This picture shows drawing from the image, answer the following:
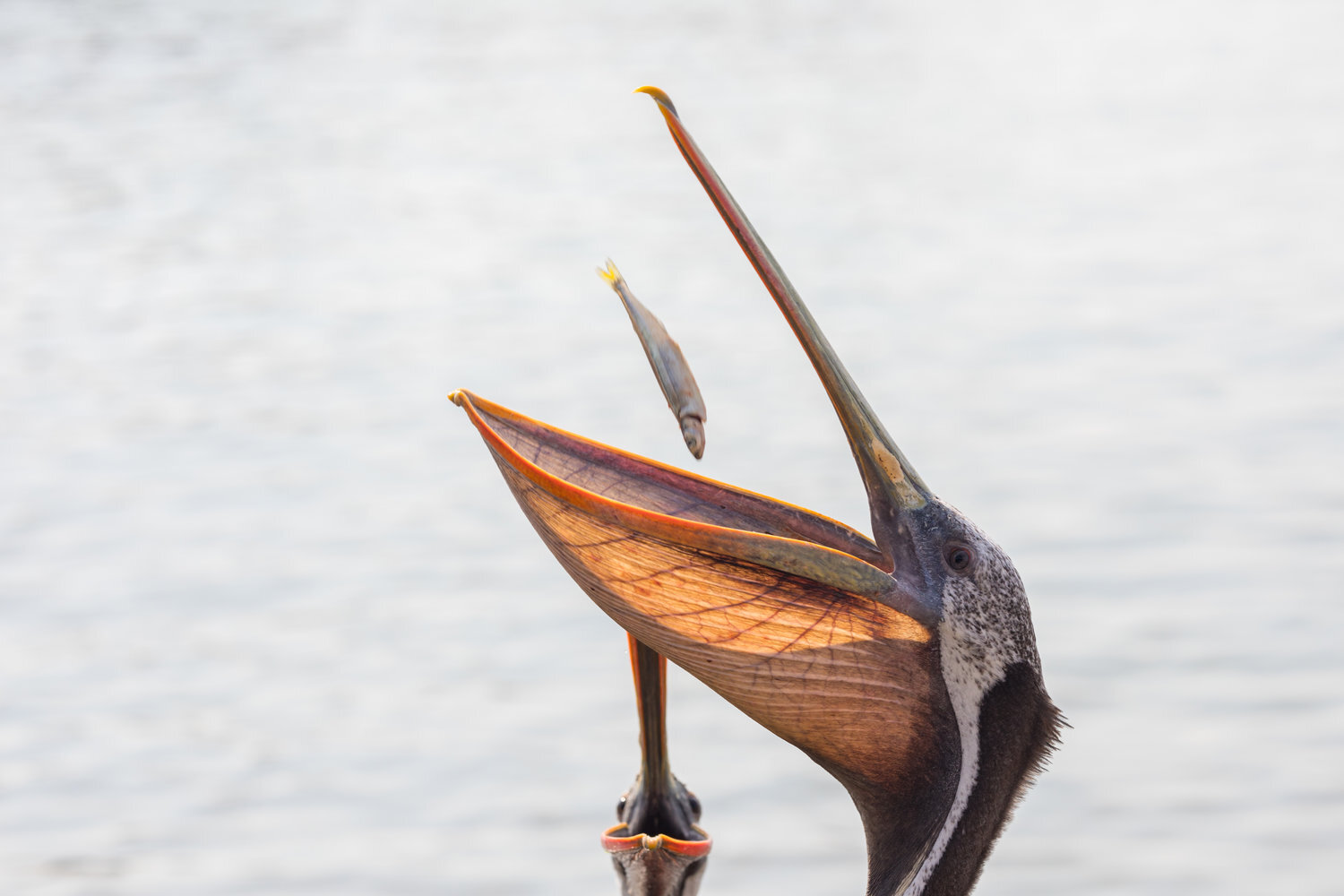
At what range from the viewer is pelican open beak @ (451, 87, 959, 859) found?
2053 millimetres

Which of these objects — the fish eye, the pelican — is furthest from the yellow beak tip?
the fish eye

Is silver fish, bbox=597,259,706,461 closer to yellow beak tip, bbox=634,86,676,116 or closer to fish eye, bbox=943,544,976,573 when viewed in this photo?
yellow beak tip, bbox=634,86,676,116

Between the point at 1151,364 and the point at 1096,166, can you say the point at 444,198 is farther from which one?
the point at 1151,364

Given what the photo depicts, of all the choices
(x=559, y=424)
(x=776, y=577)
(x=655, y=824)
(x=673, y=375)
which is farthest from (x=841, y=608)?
(x=559, y=424)

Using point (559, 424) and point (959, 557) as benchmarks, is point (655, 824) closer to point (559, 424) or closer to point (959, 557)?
point (959, 557)

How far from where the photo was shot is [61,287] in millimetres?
13242

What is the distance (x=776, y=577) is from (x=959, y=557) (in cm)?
30

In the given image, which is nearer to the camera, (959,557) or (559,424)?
(959,557)

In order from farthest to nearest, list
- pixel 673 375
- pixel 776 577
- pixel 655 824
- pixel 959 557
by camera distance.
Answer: pixel 655 824 < pixel 673 375 < pixel 959 557 < pixel 776 577

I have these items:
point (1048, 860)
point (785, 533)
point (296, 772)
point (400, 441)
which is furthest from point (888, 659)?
point (400, 441)

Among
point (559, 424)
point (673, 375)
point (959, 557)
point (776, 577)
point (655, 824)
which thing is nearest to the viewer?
point (776, 577)

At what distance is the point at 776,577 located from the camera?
2102mm

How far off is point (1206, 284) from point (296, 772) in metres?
8.41

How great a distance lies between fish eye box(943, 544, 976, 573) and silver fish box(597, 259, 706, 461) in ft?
1.30
